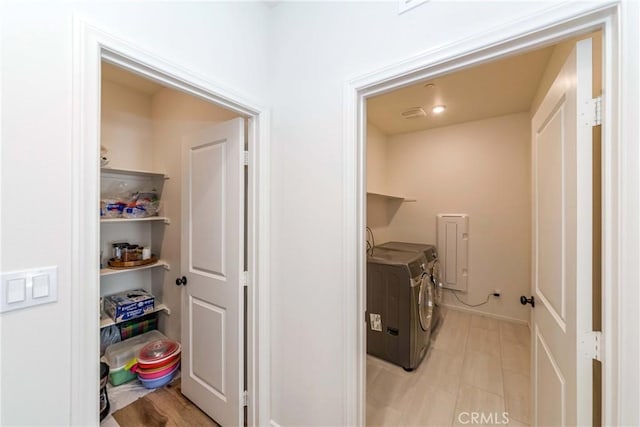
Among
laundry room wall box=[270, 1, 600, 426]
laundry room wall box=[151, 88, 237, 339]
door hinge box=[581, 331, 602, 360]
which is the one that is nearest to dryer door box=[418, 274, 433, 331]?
laundry room wall box=[270, 1, 600, 426]

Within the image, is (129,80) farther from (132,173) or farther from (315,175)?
(315,175)

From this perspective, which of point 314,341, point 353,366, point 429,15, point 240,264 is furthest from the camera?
point 240,264

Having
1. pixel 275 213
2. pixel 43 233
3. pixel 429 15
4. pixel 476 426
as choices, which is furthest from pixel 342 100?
pixel 476 426

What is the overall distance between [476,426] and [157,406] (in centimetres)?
223

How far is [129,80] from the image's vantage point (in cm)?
225

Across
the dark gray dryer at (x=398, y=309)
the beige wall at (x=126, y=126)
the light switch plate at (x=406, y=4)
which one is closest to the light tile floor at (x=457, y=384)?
the dark gray dryer at (x=398, y=309)

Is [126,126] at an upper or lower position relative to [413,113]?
lower

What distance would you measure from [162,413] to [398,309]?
1.94 metres

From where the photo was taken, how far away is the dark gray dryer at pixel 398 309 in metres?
2.14

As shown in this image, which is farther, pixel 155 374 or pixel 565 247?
pixel 155 374

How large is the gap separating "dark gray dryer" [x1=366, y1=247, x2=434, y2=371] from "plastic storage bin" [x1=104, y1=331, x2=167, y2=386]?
6.87 feet

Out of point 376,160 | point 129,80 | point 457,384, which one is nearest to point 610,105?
point 457,384

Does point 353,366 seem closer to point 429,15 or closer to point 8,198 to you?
point 8,198

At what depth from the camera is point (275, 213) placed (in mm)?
1468
